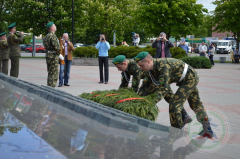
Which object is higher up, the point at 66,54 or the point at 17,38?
the point at 17,38

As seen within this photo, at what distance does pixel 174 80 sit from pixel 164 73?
35 cm

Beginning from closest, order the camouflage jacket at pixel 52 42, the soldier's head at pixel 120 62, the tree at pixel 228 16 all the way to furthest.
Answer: the soldier's head at pixel 120 62 < the camouflage jacket at pixel 52 42 < the tree at pixel 228 16

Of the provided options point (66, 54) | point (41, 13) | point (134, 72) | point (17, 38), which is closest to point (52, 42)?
point (17, 38)

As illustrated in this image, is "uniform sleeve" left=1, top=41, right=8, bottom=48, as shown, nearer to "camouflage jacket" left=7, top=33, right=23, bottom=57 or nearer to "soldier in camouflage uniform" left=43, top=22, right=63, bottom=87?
"camouflage jacket" left=7, top=33, right=23, bottom=57

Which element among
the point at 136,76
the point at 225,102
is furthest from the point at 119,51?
the point at 136,76

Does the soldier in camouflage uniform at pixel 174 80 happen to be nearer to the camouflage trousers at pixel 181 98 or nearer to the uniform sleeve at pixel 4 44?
the camouflage trousers at pixel 181 98

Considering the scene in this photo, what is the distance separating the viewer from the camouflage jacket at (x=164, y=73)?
4.32 meters

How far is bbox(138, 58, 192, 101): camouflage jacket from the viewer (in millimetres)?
4324

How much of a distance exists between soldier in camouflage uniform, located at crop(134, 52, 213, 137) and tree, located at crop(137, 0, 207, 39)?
27.6 metres

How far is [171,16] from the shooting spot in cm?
3153

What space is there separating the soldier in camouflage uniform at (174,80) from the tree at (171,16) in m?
27.6

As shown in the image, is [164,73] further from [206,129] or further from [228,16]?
[228,16]

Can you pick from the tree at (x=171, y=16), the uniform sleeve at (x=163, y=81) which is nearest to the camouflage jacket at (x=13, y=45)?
the uniform sleeve at (x=163, y=81)

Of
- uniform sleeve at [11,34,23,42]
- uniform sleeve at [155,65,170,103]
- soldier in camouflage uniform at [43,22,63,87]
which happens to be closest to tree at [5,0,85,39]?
uniform sleeve at [11,34,23,42]
